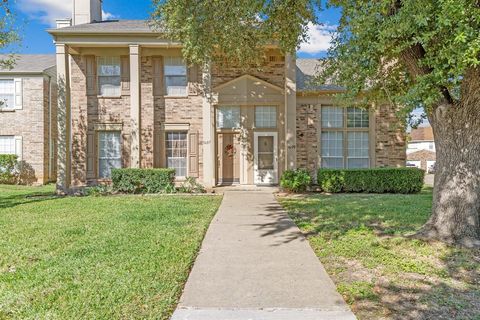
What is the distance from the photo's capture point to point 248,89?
14383 millimetres

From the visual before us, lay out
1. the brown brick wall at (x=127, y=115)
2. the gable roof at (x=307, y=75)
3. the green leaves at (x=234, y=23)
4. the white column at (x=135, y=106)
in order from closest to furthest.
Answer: the green leaves at (x=234, y=23), the white column at (x=135, y=106), the gable roof at (x=307, y=75), the brown brick wall at (x=127, y=115)

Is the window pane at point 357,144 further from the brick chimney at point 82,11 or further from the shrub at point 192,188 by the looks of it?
the brick chimney at point 82,11

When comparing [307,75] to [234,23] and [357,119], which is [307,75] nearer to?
[357,119]

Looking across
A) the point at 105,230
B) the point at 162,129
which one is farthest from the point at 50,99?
the point at 105,230

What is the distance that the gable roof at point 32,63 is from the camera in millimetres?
17581

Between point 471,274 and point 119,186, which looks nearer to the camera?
point 471,274

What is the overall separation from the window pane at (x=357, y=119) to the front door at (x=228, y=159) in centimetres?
507

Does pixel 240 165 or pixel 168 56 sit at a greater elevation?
pixel 168 56

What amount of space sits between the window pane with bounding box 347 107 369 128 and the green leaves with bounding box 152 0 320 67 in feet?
19.4

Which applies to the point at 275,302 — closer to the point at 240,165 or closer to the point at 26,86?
the point at 240,165

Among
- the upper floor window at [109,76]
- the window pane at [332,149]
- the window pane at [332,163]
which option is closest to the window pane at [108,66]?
the upper floor window at [109,76]

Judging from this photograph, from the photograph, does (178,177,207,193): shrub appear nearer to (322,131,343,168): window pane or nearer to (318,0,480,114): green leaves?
(322,131,343,168): window pane

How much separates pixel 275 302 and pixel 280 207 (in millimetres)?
6053

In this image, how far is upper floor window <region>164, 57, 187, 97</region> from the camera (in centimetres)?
1464
